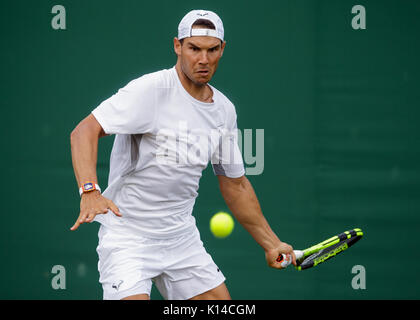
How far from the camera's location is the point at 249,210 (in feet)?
11.9

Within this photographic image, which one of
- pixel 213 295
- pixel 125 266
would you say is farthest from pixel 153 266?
pixel 213 295

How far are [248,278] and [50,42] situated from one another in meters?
2.02

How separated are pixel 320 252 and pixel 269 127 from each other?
1.12m

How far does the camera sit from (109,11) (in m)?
4.41

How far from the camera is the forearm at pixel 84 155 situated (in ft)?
9.27

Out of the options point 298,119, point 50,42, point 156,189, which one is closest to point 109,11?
point 50,42

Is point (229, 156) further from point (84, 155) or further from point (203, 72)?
point (84, 155)

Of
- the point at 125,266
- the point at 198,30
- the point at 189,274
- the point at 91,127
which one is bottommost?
the point at 189,274

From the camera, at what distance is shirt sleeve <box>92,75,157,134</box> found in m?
2.98

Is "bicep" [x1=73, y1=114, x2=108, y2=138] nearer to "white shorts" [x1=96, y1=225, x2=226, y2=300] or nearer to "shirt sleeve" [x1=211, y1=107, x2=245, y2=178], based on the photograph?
"white shorts" [x1=96, y1=225, x2=226, y2=300]

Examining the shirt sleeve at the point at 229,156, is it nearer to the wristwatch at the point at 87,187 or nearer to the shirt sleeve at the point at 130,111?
the shirt sleeve at the point at 130,111

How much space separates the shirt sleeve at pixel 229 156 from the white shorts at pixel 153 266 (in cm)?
37

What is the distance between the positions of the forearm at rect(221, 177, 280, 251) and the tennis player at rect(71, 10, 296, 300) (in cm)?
35

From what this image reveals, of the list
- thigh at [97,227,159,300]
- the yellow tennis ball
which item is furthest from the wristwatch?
the yellow tennis ball
